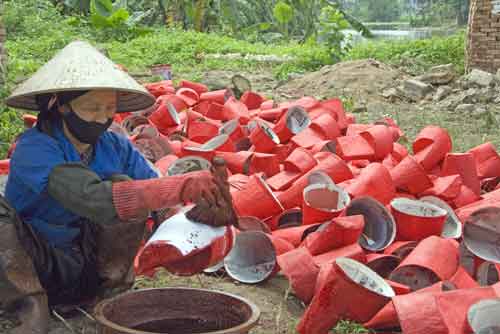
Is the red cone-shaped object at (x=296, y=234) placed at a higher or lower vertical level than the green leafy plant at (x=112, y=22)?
higher

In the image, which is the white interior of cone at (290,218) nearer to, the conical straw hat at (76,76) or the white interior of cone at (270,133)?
the white interior of cone at (270,133)

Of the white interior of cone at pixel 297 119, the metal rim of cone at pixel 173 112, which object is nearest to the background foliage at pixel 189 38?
the metal rim of cone at pixel 173 112

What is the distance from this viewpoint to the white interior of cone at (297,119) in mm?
5070

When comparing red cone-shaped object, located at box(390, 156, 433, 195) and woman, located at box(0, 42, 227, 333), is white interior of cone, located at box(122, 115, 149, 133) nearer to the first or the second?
red cone-shaped object, located at box(390, 156, 433, 195)

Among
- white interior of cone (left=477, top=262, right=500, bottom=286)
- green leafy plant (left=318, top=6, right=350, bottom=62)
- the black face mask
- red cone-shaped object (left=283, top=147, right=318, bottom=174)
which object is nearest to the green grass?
green leafy plant (left=318, top=6, right=350, bottom=62)

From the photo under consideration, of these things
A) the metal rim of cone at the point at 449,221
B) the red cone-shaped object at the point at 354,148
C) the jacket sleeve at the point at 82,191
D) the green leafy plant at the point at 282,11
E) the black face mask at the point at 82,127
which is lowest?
the green leafy plant at the point at 282,11

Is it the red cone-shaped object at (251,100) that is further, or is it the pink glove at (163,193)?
the red cone-shaped object at (251,100)

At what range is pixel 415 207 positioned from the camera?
363 cm

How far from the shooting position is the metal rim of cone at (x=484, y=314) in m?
2.34

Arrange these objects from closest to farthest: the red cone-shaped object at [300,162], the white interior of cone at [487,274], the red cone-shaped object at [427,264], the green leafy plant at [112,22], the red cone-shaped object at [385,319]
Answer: the red cone-shaped object at [385,319] < the red cone-shaped object at [427,264] < the white interior of cone at [487,274] < the red cone-shaped object at [300,162] < the green leafy plant at [112,22]

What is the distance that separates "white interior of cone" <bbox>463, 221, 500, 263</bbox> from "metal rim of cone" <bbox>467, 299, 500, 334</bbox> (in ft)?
2.88

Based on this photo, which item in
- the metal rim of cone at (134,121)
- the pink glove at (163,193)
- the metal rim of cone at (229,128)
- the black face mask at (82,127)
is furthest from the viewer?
the metal rim of cone at (134,121)

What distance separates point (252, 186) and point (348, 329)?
3.26 ft

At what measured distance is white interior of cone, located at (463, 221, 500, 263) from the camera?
324 cm
